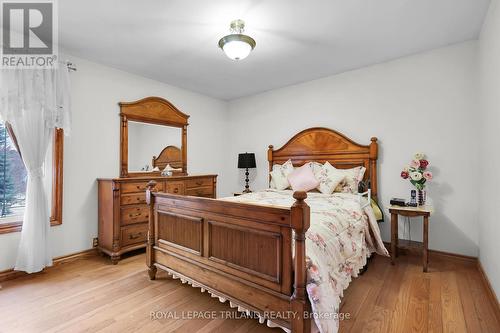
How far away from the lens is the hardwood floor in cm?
172

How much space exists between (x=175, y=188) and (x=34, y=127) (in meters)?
1.70

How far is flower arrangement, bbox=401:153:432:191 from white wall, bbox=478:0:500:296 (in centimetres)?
48

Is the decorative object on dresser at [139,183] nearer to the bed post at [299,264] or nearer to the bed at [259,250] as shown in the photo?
the bed at [259,250]

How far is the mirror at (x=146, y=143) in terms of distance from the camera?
140 inches

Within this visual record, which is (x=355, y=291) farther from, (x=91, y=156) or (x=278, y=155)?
(x=91, y=156)

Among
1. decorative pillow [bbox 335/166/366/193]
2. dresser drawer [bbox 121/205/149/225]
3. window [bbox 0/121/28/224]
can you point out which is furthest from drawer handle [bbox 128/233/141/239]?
decorative pillow [bbox 335/166/366/193]

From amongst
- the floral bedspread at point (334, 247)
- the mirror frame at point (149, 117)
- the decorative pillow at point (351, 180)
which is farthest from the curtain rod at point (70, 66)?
the decorative pillow at point (351, 180)

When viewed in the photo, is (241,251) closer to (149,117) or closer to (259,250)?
(259,250)

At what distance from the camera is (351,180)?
326 centimetres

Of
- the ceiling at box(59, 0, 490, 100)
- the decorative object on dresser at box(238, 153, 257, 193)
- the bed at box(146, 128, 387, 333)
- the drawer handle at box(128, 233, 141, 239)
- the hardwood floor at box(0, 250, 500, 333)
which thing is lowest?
→ the hardwood floor at box(0, 250, 500, 333)

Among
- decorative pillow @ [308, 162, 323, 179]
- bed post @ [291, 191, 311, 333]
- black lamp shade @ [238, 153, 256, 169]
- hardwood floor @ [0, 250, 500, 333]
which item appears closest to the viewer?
bed post @ [291, 191, 311, 333]

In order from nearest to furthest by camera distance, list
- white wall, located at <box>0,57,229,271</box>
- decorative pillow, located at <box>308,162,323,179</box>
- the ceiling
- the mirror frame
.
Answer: the ceiling < white wall, located at <box>0,57,229,271</box> < the mirror frame < decorative pillow, located at <box>308,162,323,179</box>

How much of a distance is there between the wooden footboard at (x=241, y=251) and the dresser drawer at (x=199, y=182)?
4.35ft

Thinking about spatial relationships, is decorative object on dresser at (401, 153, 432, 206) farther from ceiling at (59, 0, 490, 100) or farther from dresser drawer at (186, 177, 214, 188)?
dresser drawer at (186, 177, 214, 188)
